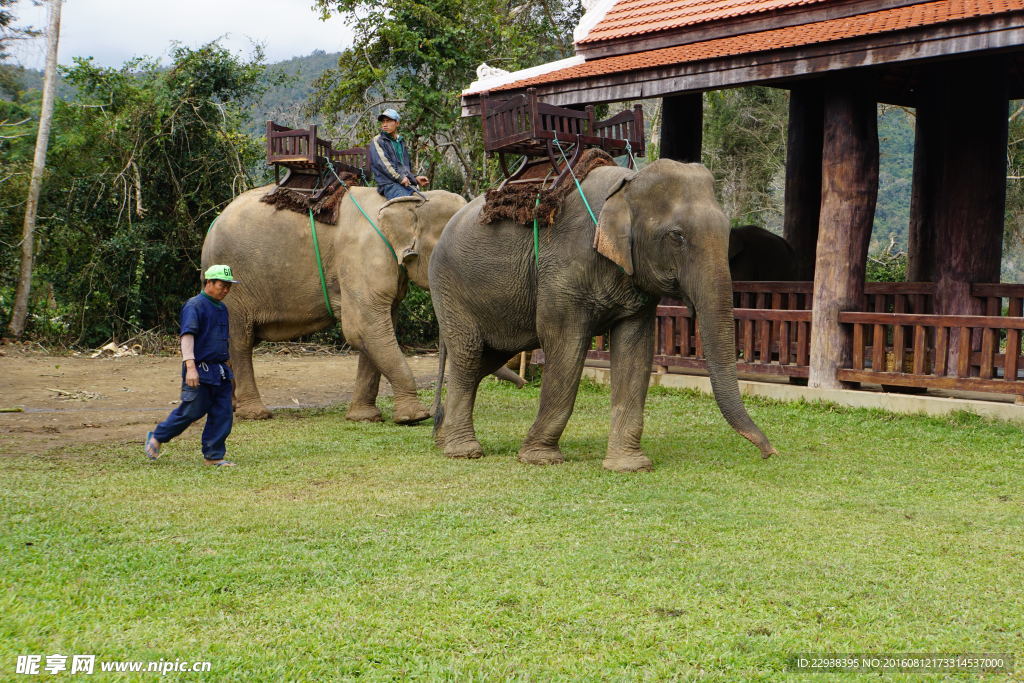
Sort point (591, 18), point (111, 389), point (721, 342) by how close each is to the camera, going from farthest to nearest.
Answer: point (591, 18) < point (111, 389) < point (721, 342)

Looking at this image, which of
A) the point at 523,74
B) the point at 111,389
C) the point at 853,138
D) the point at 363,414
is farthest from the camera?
the point at 523,74

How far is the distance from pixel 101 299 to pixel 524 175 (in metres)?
11.1

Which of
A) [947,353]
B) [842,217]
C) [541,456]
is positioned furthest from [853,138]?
[541,456]

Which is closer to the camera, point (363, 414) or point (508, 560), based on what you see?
point (508, 560)

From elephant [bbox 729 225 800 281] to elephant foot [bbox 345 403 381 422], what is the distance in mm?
4914

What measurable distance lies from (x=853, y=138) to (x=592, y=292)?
4.26m

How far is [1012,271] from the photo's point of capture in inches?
1811

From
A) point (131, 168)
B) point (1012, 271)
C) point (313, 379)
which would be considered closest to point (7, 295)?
point (131, 168)

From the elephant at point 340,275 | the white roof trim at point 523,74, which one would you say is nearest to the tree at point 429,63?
the white roof trim at point 523,74

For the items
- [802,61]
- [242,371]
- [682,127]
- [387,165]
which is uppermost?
[802,61]

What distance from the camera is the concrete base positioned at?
9297 millimetres

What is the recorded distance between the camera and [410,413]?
9.93m

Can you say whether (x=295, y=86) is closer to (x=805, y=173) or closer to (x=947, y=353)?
(x=805, y=173)

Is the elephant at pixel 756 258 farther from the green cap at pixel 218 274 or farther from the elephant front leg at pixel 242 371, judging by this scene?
the green cap at pixel 218 274
